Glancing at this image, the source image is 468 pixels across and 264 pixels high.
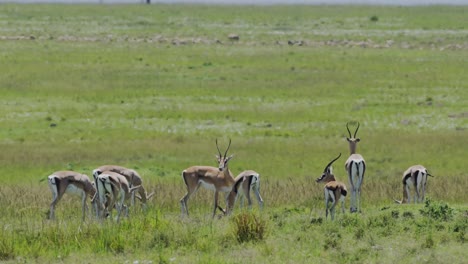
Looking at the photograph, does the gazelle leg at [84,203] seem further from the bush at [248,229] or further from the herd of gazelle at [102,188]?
the bush at [248,229]

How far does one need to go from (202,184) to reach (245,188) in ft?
3.38

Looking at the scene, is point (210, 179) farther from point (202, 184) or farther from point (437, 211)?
point (437, 211)

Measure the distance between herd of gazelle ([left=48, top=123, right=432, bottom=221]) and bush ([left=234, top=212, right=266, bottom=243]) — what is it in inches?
74.7

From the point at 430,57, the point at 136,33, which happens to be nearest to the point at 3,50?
the point at 136,33

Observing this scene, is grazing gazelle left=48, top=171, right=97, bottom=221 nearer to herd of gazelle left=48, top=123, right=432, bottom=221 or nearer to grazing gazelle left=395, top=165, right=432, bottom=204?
herd of gazelle left=48, top=123, right=432, bottom=221

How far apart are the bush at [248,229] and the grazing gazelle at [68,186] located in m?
3.79

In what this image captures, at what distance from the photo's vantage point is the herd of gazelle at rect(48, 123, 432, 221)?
1828 cm

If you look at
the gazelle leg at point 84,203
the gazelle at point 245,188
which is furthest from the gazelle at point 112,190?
the gazelle at point 245,188

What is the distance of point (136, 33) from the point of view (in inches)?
3172

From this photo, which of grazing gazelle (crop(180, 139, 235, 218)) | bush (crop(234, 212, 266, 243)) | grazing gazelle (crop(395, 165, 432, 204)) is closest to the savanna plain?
bush (crop(234, 212, 266, 243))

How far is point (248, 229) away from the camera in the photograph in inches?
644

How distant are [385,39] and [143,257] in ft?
204

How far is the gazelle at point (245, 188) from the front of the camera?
20.0 meters

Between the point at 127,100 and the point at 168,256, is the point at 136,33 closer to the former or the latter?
the point at 127,100
